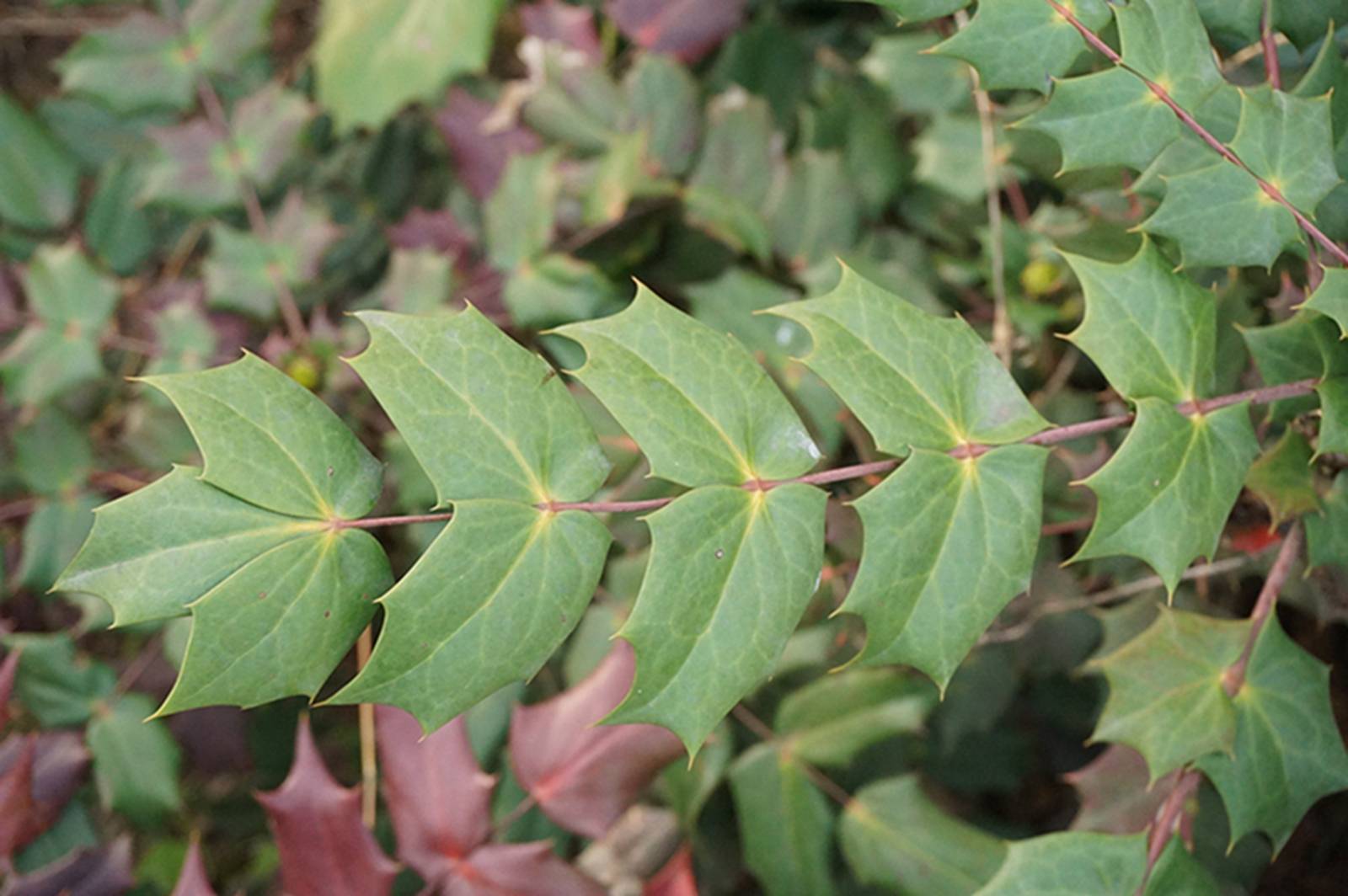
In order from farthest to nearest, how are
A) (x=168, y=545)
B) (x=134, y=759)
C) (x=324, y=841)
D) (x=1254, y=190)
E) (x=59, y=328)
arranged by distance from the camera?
1. (x=59, y=328)
2. (x=134, y=759)
3. (x=324, y=841)
4. (x=1254, y=190)
5. (x=168, y=545)

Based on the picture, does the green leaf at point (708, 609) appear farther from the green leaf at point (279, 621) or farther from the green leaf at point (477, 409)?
the green leaf at point (279, 621)

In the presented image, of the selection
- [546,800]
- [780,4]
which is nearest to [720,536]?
[546,800]

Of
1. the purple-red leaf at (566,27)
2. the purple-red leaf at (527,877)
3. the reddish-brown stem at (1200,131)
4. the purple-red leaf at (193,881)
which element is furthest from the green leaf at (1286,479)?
the purple-red leaf at (566,27)

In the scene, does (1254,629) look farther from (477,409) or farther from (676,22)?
(676,22)

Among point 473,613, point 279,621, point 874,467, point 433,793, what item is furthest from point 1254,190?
point 433,793

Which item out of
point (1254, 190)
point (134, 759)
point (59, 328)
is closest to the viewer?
point (1254, 190)
